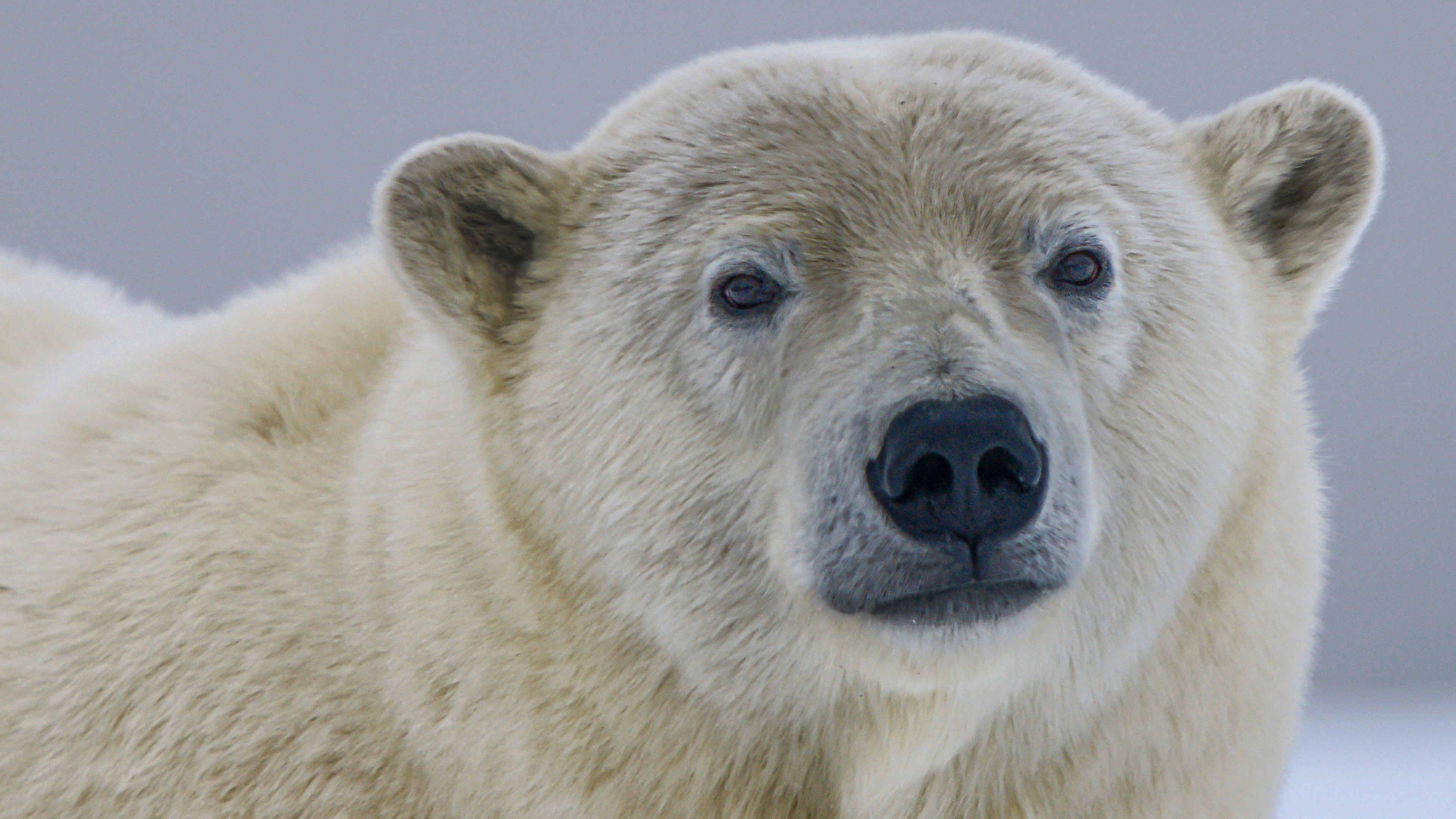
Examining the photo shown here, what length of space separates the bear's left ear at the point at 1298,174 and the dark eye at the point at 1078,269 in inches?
18.0

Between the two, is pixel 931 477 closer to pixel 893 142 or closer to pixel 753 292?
pixel 753 292

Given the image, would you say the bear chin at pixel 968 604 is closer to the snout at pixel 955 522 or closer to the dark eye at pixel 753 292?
the snout at pixel 955 522

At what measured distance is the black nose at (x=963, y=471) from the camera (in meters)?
2.06

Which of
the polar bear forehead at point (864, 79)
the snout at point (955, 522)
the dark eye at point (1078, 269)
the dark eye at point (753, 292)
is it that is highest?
the polar bear forehead at point (864, 79)

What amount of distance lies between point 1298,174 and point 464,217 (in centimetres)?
157

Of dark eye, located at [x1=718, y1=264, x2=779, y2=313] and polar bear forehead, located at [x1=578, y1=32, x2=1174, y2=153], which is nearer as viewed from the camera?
dark eye, located at [x1=718, y1=264, x2=779, y2=313]

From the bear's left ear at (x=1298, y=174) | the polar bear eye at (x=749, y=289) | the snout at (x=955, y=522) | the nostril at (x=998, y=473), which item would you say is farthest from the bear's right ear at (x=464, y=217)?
the bear's left ear at (x=1298, y=174)

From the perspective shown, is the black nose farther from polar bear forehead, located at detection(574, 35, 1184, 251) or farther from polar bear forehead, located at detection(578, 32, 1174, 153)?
polar bear forehead, located at detection(578, 32, 1174, 153)

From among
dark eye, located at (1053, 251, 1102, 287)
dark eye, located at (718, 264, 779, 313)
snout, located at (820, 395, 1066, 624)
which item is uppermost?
dark eye, located at (1053, 251, 1102, 287)

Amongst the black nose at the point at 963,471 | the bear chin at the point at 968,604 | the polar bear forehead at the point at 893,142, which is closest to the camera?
the black nose at the point at 963,471

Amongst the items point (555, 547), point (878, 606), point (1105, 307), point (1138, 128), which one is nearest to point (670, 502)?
point (555, 547)

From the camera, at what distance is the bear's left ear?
2.79 meters

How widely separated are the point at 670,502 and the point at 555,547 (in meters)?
0.23

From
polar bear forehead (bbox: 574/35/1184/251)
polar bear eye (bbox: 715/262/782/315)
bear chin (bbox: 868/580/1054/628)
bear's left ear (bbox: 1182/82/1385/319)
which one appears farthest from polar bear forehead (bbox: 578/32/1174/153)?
bear chin (bbox: 868/580/1054/628)
